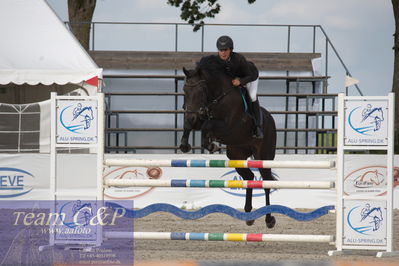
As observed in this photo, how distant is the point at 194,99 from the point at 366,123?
5.24ft

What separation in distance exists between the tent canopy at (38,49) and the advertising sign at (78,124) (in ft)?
19.2

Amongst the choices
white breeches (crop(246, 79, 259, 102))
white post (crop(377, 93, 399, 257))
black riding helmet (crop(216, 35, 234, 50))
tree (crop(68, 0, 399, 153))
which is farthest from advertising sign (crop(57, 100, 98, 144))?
tree (crop(68, 0, 399, 153))

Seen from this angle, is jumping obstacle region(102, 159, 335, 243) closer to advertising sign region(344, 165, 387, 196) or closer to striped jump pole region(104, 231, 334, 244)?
striped jump pole region(104, 231, 334, 244)

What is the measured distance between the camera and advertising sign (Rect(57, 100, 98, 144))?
6.50 metres

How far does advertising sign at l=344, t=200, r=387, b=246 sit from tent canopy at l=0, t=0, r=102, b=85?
6.83 m

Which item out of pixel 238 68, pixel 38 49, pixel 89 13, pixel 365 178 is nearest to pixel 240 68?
pixel 238 68

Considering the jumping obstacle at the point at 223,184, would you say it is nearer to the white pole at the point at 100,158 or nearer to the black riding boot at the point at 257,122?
the white pole at the point at 100,158

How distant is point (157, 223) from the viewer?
9.32m

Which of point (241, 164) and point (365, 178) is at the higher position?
point (241, 164)

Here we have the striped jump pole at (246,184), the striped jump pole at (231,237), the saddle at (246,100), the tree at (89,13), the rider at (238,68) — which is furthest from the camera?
the tree at (89,13)

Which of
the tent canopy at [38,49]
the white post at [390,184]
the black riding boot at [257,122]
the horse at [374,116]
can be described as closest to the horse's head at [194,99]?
the black riding boot at [257,122]

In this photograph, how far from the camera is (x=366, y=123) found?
251 inches

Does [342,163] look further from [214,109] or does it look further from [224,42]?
[224,42]

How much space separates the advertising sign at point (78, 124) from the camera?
6.50 m
